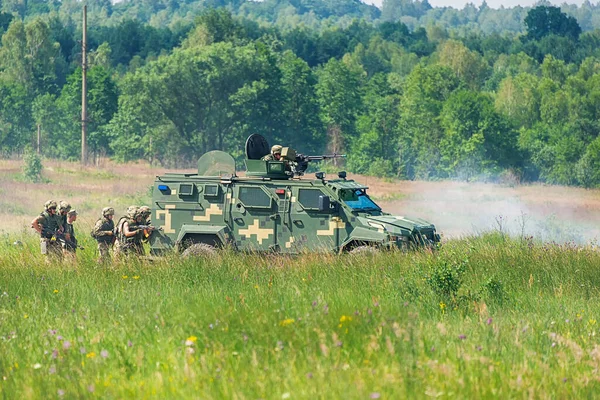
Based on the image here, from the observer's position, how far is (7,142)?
82438 millimetres

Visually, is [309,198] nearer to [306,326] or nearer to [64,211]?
[64,211]

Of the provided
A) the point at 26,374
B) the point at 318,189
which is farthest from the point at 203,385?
the point at 318,189

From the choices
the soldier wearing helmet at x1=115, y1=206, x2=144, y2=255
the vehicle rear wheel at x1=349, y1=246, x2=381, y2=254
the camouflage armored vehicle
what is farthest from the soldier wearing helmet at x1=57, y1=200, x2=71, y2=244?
the vehicle rear wheel at x1=349, y1=246, x2=381, y2=254

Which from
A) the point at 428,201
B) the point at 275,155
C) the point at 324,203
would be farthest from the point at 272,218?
the point at 428,201

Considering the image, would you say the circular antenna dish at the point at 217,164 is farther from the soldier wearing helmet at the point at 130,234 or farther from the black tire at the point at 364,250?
the black tire at the point at 364,250

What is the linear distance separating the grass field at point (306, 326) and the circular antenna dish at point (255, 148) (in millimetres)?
3133

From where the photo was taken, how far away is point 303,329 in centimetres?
944

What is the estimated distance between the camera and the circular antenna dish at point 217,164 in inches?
744

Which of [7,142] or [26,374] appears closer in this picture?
[26,374]

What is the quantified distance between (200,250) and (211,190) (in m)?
1.18

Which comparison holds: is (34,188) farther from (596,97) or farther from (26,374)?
(596,97)

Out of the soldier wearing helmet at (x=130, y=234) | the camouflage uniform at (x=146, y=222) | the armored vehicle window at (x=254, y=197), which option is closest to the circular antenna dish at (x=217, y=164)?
the armored vehicle window at (x=254, y=197)

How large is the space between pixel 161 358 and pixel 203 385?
3.67 feet

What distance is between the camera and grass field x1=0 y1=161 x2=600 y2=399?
27.1 feet
